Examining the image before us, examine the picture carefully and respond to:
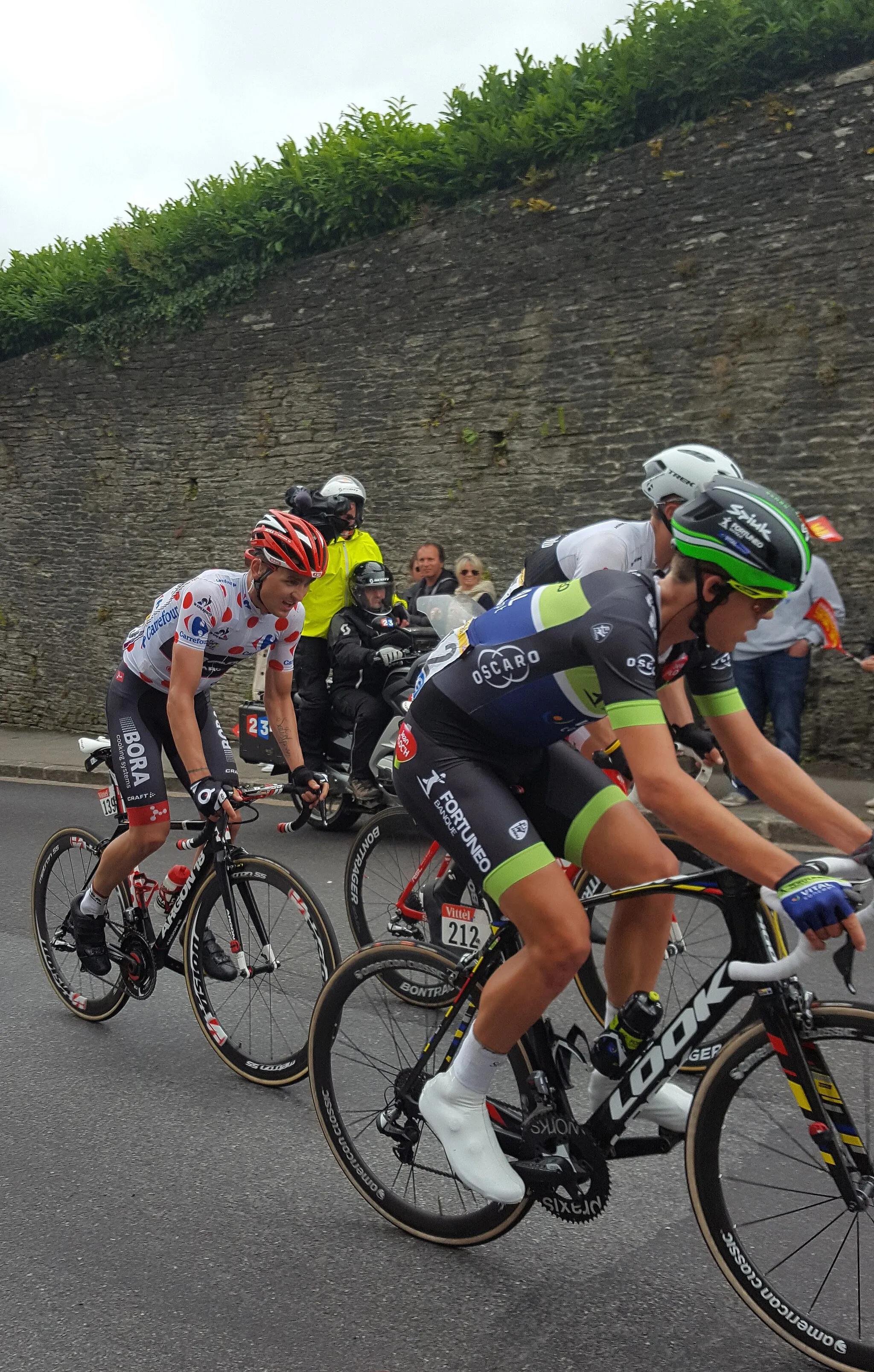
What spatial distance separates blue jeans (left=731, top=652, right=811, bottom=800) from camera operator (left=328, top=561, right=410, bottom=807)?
2.55 meters

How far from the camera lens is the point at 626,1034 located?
289cm

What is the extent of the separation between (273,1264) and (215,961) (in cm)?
146

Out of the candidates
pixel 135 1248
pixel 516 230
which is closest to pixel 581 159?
pixel 516 230

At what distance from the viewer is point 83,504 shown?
730 inches

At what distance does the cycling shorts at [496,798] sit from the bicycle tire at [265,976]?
1116mm

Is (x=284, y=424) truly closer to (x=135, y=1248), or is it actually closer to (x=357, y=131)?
(x=357, y=131)

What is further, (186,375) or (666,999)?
(186,375)

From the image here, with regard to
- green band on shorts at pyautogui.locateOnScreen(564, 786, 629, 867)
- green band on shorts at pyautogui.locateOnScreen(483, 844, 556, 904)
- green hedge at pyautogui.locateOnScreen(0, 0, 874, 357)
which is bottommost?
green band on shorts at pyautogui.locateOnScreen(564, 786, 629, 867)

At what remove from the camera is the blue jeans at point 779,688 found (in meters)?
9.09

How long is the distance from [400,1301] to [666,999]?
121 centimetres

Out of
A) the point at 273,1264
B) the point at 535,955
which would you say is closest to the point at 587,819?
the point at 535,955

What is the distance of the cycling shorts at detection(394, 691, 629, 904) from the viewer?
3.04 metres

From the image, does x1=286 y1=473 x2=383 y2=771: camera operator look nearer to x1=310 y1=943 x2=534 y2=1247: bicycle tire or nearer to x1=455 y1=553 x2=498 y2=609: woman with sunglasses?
x1=455 y1=553 x2=498 y2=609: woman with sunglasses

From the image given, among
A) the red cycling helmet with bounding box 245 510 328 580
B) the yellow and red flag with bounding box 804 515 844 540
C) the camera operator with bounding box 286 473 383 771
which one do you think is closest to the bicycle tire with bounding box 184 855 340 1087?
the red cycling helmet with bounding box 245 510 328 580
